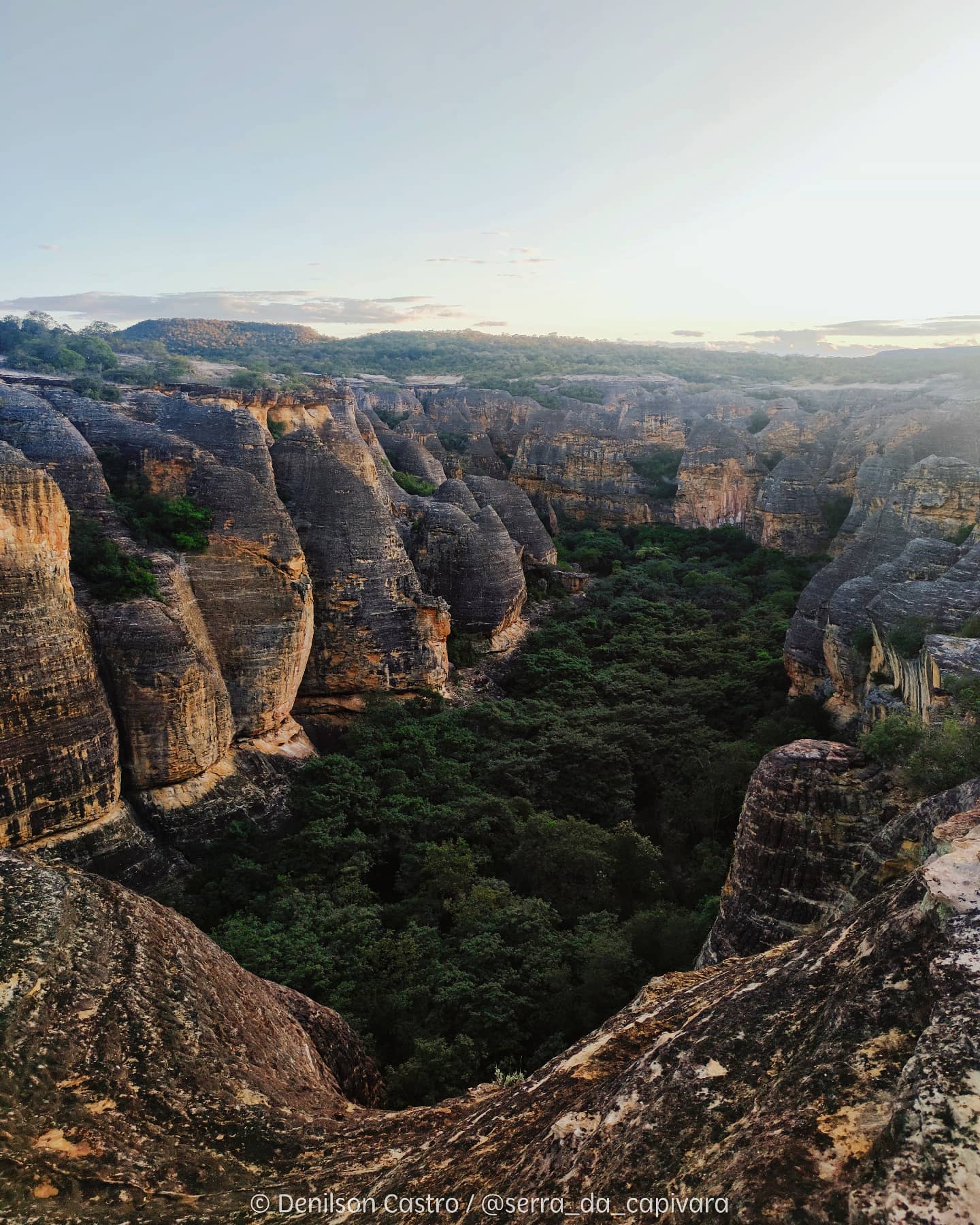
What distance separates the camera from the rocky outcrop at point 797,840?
323 inches

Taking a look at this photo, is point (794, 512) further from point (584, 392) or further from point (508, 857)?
point (584, 392)

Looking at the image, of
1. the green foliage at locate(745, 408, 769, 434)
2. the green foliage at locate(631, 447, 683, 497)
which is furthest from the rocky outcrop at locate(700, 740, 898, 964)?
the green foliage at locate(745, 408, 769, 434)

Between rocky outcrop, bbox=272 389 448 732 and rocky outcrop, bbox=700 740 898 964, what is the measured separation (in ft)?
35.8

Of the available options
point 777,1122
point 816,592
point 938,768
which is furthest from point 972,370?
point 777,1122

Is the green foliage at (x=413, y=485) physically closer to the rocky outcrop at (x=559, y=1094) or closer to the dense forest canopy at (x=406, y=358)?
the dense forest canopy at (x=406, y=358)

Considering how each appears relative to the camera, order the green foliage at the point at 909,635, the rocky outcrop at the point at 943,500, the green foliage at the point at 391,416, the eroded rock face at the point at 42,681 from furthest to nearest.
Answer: the green foliage at the point at 391,416, the rocky outcrop at the point at 943,500, the green foliage at the point at 909,635, the eroded rock face at the point at 42,681

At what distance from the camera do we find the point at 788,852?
27.7 ft

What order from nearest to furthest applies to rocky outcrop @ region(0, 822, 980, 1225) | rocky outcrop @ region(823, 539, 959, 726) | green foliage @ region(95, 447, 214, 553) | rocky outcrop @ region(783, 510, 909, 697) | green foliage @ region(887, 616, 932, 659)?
rocky outcrop @ region(0, 822, 980, 1225) < green foliage @ region(887, 616, 932, 659) < green foliage @ region(95, 447, 214, 553) < rocky outcrop @ region(823, 539, 959, 726) < rocky outcrop @ region(783, 510, 909, 697)

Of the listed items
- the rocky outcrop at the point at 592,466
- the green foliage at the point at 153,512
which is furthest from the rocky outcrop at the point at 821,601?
the rocky outcrop at the point at 592,466

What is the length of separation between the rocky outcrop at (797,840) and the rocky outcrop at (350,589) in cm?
1091

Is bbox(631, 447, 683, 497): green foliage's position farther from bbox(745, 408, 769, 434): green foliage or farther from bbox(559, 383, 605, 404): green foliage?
bbox(559, 383, 605, 404): green foliage

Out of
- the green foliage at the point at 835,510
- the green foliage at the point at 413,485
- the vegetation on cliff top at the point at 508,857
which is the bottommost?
the vegetation on cliff top at the point at 508,857

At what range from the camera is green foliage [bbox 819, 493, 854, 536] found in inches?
1283

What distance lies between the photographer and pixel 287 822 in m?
14.9
